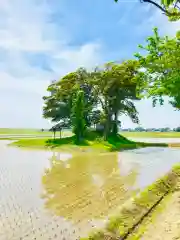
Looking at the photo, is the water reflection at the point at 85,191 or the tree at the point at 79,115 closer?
the water reflection at the point at 85,191

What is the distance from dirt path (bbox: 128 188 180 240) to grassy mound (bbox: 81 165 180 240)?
0.26 metres

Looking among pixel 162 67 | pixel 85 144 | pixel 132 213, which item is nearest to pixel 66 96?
pixel 85 144

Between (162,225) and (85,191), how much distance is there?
6746 mm

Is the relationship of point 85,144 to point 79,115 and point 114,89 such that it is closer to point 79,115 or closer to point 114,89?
point 79,115

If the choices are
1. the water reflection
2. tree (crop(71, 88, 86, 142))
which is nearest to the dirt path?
the water reflection

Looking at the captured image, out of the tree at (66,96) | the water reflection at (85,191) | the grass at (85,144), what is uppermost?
the tree at (66,96)

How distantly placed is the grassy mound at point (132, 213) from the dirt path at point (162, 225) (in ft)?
0.85

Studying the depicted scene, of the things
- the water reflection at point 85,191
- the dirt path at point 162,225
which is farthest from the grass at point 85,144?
the dirt path at point 162,225

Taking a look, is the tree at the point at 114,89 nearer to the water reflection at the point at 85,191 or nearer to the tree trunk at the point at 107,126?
the tree trunk at the point at 107,126

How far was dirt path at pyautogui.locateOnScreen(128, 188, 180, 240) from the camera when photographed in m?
8.41

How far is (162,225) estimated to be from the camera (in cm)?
941

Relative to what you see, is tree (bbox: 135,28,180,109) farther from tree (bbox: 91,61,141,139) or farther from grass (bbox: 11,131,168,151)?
tree (bbox: 91,61,141,139)

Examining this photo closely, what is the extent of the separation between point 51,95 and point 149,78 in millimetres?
42540

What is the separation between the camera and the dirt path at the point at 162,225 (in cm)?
841
